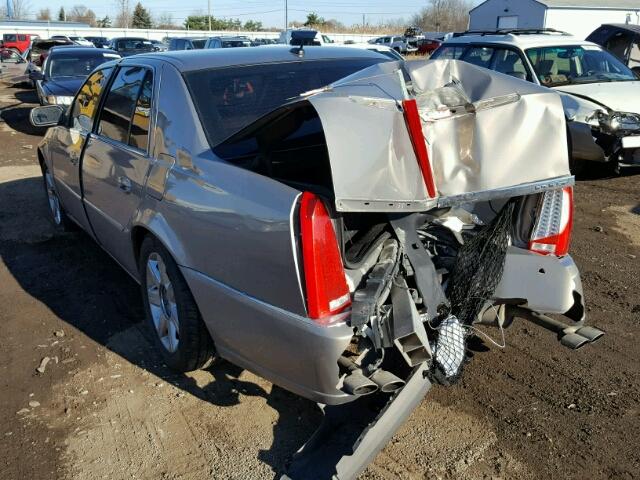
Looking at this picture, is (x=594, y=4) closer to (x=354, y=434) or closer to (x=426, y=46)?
(x=426, y=46)

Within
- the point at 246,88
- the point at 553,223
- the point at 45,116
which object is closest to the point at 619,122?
the point at 553,223

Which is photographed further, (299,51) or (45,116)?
(45,116)

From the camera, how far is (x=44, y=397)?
3.40 metres

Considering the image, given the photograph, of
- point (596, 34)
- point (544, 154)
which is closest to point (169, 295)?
point (544, 154)

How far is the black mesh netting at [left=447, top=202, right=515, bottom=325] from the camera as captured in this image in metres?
2.94

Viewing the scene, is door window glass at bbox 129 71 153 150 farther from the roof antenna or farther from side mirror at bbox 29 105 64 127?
side mirror at bbox 29 105 64 127

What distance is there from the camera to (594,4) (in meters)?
38.8

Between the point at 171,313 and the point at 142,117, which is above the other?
the point at 142,117

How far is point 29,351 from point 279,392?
5.76ft

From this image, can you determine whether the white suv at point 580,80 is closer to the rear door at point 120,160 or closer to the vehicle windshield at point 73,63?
the rear door at point 120,160

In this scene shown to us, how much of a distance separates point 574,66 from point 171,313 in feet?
23.9

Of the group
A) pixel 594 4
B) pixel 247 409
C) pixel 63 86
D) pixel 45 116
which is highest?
pixel 594 4

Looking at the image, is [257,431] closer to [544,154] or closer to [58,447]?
[58,447]

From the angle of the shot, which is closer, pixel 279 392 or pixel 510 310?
pixel 510 310
